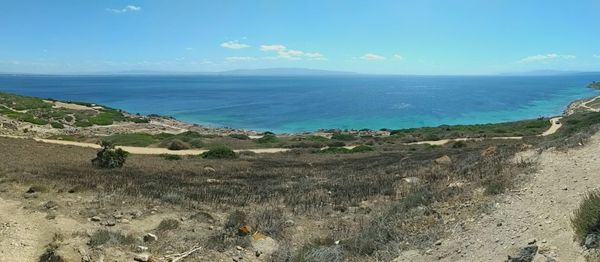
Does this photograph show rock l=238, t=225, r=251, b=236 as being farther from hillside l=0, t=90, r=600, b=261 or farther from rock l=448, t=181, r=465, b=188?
rock l=448, t=181, r=465, b=188

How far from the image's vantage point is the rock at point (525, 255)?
7.16 m

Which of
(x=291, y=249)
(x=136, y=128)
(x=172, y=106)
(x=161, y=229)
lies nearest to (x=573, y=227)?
(x=291, y=249)

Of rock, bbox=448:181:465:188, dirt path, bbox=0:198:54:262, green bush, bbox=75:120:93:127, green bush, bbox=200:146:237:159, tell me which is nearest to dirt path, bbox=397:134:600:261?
rock, bbox=448:181:465:188

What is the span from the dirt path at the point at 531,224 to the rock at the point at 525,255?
117 millimetres

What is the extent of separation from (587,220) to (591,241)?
2.02 feet

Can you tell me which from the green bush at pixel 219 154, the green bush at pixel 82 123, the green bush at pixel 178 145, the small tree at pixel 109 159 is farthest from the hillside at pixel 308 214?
the green bush at pixel 82 123

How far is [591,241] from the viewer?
6801mm

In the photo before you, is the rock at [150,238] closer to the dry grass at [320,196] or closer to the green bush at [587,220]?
the dry grass at [320,196]

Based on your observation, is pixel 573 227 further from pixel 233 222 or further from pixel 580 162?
pixel 233 222

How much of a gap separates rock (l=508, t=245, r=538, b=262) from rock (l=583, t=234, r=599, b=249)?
0.74 m

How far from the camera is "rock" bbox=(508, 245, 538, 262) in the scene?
716cm

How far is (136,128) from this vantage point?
61219 mm

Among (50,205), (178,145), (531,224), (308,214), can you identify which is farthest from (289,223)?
(178,145)

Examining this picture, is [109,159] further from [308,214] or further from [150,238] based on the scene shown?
[308,214]
